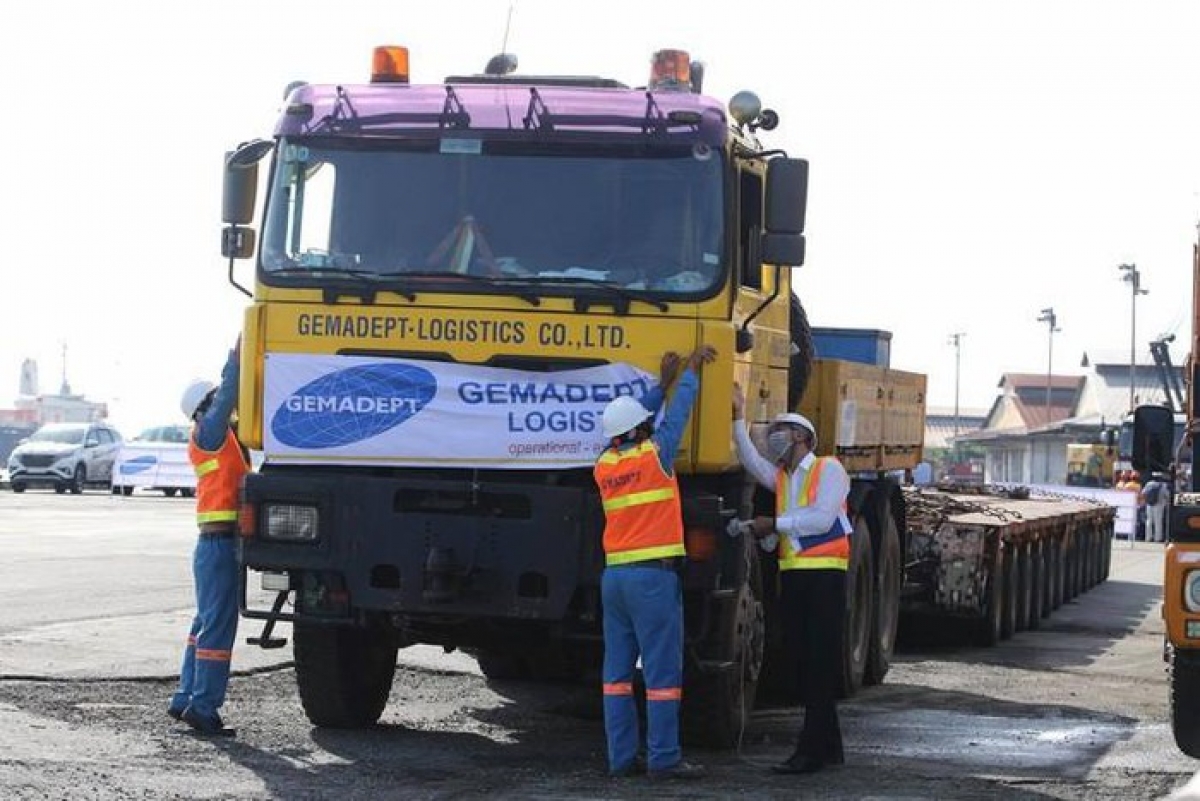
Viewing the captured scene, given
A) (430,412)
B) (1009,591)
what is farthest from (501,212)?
(1009,591)

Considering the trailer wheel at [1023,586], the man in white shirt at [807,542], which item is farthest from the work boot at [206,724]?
the trailer wheel at [1023,586]

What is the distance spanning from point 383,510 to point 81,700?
2755 mm

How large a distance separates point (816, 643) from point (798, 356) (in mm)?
2507

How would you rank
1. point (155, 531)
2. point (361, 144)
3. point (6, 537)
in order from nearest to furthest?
point (361, 144) → point (6, 537) → point (155, 531)

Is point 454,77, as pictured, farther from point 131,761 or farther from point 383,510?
point 131,761

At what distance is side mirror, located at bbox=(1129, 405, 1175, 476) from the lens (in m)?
10.8

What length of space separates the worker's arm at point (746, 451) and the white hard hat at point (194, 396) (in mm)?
2906

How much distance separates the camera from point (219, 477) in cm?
1178

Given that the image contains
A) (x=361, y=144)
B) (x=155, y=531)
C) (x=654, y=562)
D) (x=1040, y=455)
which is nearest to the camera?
(x=654, y=562)

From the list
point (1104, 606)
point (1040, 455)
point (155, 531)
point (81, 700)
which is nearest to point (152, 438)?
point (155, 531)

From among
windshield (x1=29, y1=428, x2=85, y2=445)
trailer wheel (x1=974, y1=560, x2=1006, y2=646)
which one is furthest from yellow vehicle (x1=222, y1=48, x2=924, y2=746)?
windshield (x1=29, y1=428, x2=85, y2=445)

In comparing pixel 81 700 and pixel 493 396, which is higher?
pixel 493 396

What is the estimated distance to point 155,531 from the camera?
31.0 m

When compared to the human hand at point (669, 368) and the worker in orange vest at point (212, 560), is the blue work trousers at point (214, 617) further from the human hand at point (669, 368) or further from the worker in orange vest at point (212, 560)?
the human hand at point (669, 368)
